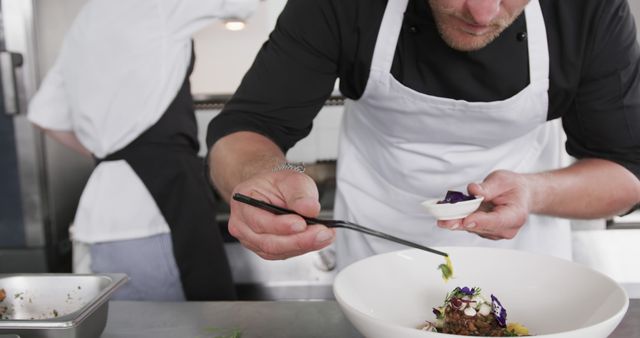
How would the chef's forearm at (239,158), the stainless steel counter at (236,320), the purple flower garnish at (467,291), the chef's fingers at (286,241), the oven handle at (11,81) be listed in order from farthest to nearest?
the oven handle at (11,81) → the chef's forearm at (239,158) → the stainless steel counter at (236,320) → the purple flower garnish at (467,291) → the chef's fingers at (286,241)

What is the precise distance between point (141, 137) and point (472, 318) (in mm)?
1376

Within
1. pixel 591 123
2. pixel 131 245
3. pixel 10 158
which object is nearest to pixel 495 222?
pixel 591 123

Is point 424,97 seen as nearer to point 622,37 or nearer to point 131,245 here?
point 622,37

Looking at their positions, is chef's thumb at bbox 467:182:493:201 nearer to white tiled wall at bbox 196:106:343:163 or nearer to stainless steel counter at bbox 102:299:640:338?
Result: stainless steel counter at bbox 102:299:640:338

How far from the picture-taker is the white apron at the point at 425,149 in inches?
49.9

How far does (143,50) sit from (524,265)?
1.32m

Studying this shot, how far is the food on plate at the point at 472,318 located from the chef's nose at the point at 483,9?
0.47m

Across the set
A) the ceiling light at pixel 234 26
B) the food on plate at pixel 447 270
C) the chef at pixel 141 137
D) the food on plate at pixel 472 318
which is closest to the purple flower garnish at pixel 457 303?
the food on plate at pixel 472 318

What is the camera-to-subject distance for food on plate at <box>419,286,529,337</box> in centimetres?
87

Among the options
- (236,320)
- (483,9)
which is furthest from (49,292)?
(483,9)

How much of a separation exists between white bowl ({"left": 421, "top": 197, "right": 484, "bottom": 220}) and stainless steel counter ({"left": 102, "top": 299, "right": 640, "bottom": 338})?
0.27 m

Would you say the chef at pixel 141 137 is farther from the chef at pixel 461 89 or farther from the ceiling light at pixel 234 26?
the ceiling light at pixel 234 26

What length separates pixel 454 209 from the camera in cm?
97

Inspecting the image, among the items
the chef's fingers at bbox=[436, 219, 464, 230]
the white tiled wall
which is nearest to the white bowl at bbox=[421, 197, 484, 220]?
the chef's fingers at bbox=[436, 219, 464, 230]
